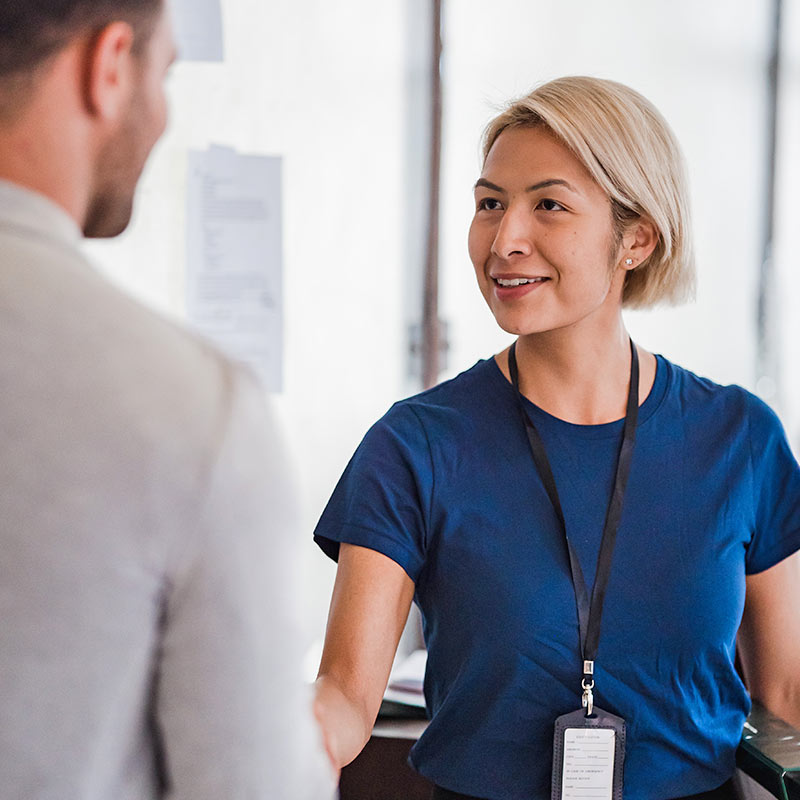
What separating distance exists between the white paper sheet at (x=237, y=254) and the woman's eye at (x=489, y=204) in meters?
0.69

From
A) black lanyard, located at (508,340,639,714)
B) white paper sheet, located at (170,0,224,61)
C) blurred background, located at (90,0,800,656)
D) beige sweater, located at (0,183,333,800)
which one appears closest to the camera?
beige sweater, located at (0,183,333,800)

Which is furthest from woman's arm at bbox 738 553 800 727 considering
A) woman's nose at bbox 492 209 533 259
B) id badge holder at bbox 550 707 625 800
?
woman's nose at bbox 492 209 533 259

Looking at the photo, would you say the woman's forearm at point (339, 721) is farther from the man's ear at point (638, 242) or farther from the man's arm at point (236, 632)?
the man's ear at point (638, 242)

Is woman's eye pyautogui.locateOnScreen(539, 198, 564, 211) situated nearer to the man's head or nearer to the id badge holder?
the id badge holder

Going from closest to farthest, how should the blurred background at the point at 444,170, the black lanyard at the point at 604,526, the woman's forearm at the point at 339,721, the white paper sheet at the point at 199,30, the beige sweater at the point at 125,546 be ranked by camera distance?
the beige sweater at the point at 125,546
the woman's forearm at the point at 339,721
the black lanyard at the point at 604,526
the white paper sheet at the point at 199,30
the blurred background at the point at 444,170

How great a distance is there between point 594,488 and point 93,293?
973mm

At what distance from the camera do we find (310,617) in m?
2.59

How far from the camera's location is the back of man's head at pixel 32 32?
2.07ft

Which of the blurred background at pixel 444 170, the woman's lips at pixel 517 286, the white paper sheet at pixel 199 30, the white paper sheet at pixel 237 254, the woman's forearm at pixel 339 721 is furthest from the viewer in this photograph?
the blurred background at pixel 444 170

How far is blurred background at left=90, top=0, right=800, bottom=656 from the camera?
8.22ft

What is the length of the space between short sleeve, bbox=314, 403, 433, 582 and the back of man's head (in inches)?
32.8

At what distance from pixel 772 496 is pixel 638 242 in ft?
1.45

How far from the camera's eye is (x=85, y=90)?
66 centimetres

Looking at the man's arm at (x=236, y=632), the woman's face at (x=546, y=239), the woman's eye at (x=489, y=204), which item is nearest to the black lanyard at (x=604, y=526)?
the woman's face at (x=546, y=239)
